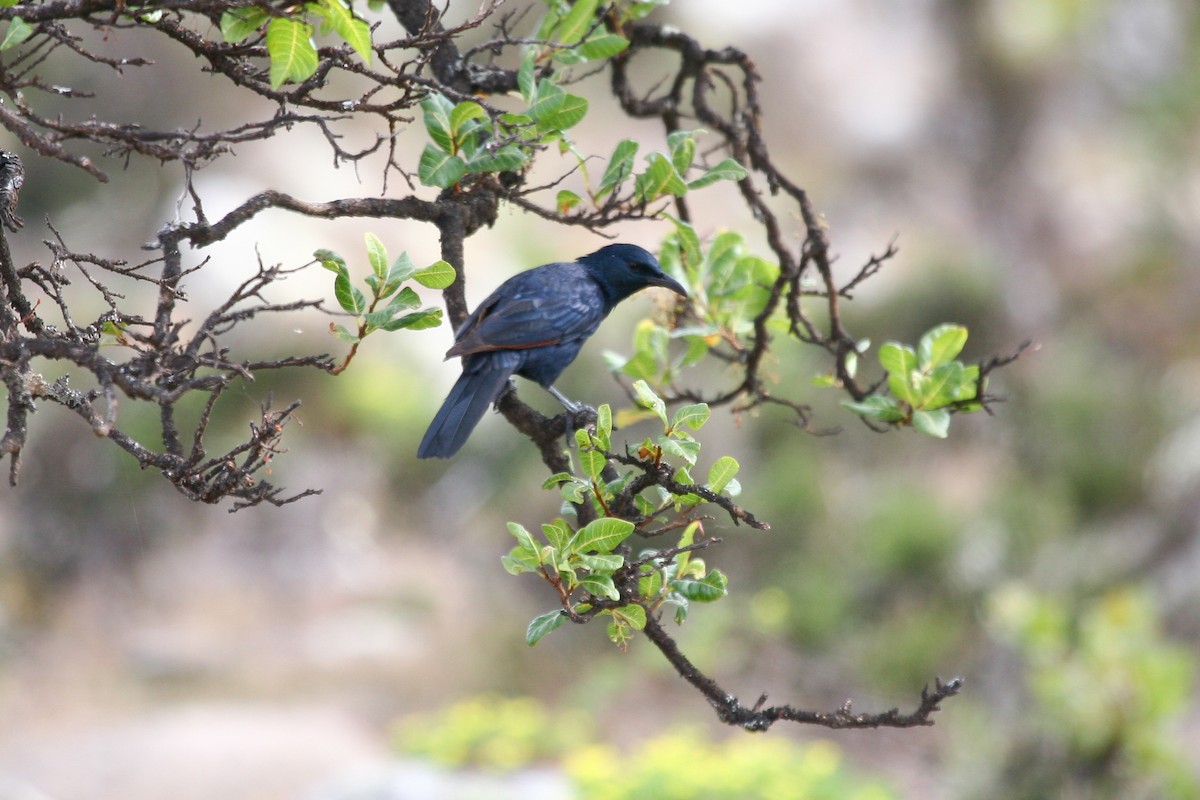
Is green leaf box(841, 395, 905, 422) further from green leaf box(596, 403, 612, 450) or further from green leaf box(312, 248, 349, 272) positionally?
green leaf box(312, 248, 349, 272)

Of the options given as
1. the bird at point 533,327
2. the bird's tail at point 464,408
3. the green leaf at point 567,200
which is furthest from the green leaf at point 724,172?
the bird's tail at point 464,408

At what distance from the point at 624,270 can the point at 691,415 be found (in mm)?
1290

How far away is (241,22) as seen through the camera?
1.82 meters

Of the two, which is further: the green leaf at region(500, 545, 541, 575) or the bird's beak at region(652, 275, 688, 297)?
the bird's beak at region(652, 275, 688, 297)

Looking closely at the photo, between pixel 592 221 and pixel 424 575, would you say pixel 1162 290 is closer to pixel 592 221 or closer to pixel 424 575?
pixel 424 575

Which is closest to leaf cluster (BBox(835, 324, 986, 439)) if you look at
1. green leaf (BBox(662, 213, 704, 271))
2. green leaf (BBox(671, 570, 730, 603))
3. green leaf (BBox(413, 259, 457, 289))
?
green leaf (BBox(662, 213, 704, 271))

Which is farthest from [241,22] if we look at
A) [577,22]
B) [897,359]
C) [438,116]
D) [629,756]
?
[629,756]

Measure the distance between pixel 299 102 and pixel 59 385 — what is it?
0.54 meters

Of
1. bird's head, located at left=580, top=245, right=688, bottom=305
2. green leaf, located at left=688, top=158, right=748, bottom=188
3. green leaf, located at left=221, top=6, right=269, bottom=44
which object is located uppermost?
bird's head, located at left=580, top=245, right=688, bottom=305

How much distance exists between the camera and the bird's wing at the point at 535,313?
103 inches

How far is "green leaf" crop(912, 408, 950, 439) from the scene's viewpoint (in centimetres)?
227

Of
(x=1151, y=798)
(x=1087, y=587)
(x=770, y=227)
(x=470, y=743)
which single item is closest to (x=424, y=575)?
(x=470, y=743)

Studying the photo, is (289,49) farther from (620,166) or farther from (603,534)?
(603,534)

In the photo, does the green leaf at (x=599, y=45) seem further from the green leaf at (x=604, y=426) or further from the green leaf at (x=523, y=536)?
the green leaf at (x=523, y=536)
